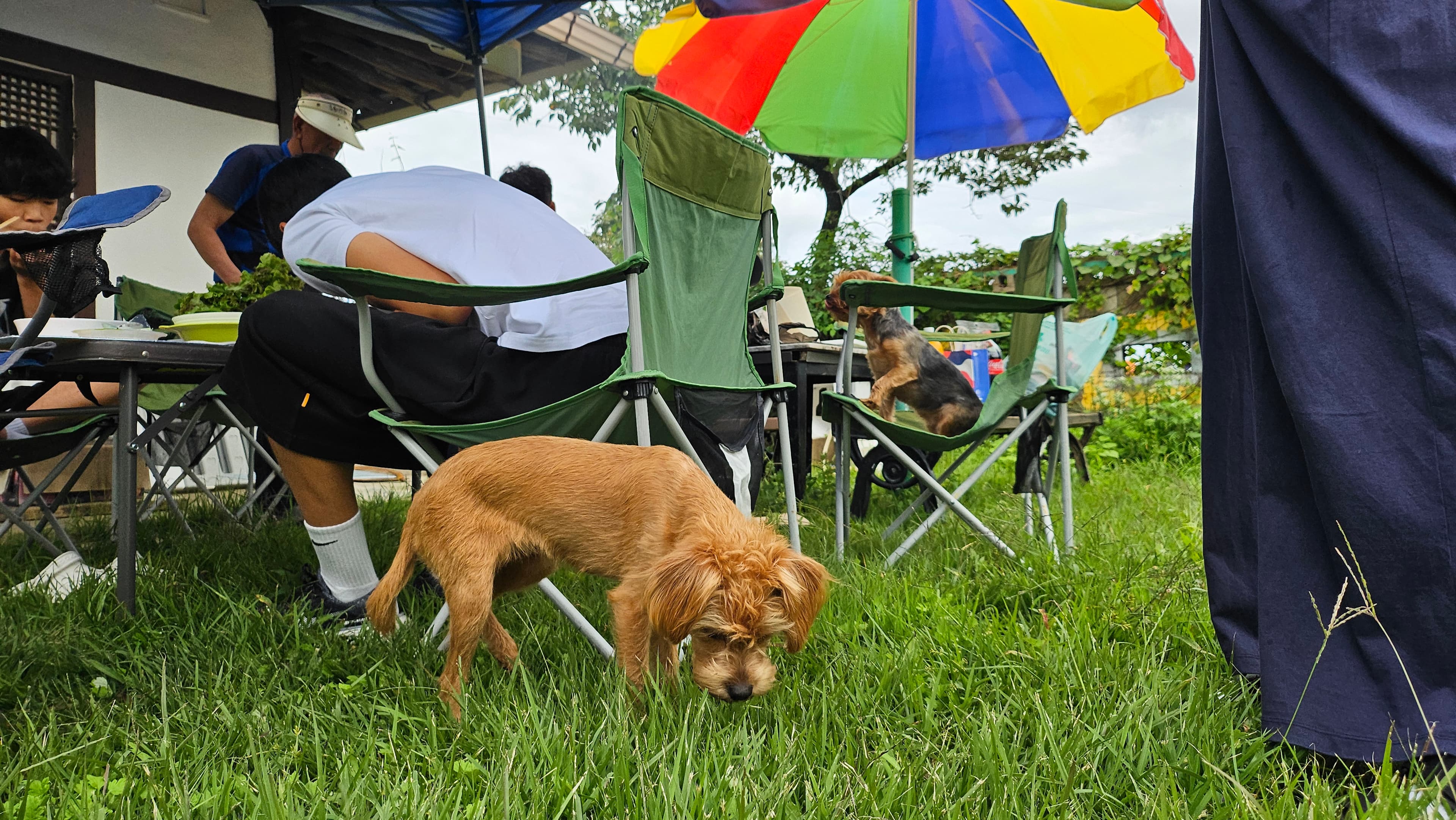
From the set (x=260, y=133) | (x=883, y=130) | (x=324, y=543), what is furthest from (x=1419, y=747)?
(x=260, y=133)

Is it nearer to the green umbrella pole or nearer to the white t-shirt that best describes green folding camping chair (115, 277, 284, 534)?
the white t-shirt

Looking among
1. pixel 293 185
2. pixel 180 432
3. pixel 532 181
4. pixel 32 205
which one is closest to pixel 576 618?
pixel 293 185

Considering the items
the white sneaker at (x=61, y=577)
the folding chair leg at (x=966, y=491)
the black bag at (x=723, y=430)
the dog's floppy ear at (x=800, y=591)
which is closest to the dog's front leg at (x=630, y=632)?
the dog's floppy ear at (x=800, y=591)

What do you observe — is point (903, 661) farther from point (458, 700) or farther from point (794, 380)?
point (794, 380)

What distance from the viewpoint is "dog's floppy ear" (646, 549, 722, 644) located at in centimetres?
143

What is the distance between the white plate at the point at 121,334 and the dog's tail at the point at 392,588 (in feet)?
3.34

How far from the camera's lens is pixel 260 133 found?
23.0ft

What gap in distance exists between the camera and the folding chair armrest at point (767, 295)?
8.77 feet

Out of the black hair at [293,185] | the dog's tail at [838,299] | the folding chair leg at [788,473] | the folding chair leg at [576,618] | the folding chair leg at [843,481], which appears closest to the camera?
the folding chair leg at [576,618]

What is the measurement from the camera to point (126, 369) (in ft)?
7.60

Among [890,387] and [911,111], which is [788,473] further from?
[911,111]

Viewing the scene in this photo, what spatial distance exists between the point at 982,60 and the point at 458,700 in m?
4.67

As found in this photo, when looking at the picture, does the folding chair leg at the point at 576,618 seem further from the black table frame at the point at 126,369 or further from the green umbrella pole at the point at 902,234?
the green umbrella pole at the point at 902,234

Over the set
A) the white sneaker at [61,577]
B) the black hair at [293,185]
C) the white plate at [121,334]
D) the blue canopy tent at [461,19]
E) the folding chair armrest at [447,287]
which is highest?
the blue canopy tent at [461,19]
